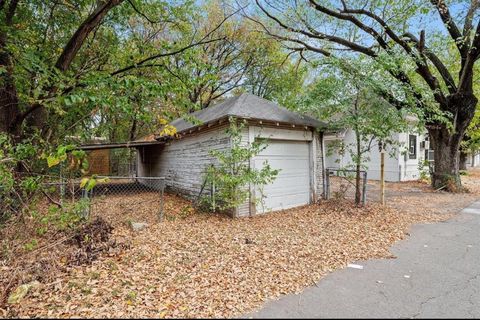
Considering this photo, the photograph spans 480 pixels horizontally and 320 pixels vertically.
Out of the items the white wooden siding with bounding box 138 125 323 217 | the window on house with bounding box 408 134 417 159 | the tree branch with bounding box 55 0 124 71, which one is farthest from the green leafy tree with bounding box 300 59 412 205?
the window on house with bounding box 408 134 417 159

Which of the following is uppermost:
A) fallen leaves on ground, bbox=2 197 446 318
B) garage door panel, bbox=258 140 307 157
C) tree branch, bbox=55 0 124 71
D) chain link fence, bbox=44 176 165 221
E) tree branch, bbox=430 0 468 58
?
tree branch, bbox=430 0 468 58

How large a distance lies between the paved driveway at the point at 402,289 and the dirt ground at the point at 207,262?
9.1 inches

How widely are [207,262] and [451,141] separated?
11118mm

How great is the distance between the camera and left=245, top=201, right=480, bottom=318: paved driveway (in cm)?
256

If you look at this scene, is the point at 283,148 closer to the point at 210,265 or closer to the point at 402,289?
the point at 210,265

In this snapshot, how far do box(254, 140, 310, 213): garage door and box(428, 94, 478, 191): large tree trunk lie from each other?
19.8 ft

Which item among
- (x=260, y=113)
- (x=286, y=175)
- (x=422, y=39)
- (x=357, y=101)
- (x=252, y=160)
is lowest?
(x=286, y=175)

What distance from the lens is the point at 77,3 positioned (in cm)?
651

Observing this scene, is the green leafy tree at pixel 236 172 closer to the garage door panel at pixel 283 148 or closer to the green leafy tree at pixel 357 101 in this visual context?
the garage door panel at pixel 283 148

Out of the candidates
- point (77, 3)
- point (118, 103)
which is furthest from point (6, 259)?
point (77, 3)

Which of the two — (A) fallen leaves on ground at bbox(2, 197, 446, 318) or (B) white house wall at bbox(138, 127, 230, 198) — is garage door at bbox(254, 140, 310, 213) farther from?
(B) white house wall at bbox(138, 127, 230, 198)

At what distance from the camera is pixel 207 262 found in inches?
146

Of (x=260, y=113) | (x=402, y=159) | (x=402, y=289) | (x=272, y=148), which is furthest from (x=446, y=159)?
(x=402, y=289)

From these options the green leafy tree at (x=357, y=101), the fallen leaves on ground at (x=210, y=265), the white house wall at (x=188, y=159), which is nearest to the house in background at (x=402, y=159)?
the green leafy tree at (x=357, y=101)
